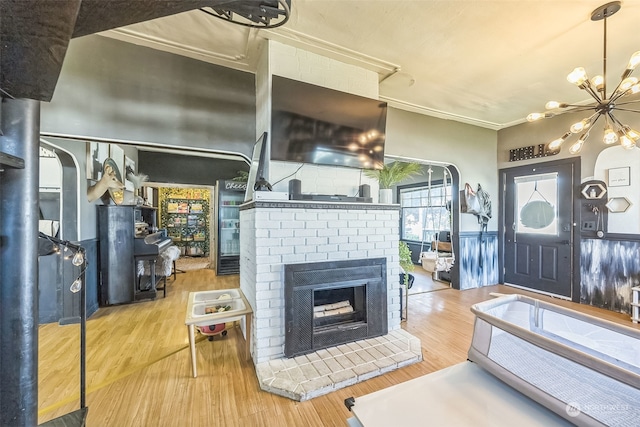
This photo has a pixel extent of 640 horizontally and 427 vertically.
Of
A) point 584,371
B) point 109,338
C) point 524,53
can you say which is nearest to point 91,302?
point 109,338

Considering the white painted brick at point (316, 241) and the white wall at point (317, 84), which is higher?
the white wall at point (317, 84)

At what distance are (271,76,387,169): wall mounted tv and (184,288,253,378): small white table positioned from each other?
4.92ft

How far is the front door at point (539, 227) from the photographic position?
13.7ft

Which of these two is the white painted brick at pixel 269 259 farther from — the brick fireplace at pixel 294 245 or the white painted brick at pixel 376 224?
the white painted brick at pixel 376 224

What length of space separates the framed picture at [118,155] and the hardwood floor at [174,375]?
239cm

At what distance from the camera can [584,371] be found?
117 centimetres

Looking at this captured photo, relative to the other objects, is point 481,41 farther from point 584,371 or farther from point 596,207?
point 596,207

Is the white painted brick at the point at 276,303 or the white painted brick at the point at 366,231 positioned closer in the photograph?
the white painted brick at the point at 276,303

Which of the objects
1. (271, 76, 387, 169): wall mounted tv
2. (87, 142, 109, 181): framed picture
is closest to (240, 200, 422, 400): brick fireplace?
(271, 76, 387, 169): wall mounted tv

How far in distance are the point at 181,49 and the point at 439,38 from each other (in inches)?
103

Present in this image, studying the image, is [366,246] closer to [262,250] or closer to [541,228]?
[262,250]

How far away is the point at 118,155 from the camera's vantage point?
448 centimetres

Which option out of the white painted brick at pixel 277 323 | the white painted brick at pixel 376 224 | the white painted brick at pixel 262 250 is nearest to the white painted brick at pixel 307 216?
the white painted brick at pixel 262 250

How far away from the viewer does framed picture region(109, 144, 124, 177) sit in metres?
4.23
